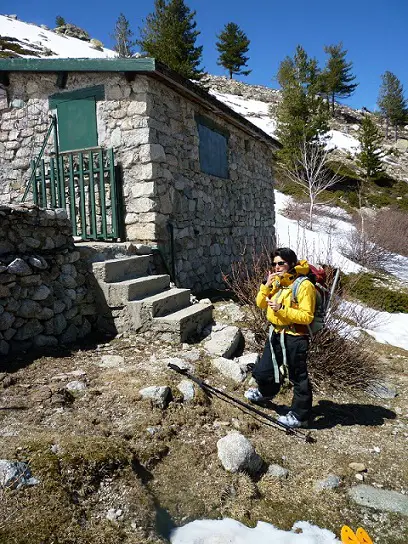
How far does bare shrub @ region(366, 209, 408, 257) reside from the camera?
16609mm

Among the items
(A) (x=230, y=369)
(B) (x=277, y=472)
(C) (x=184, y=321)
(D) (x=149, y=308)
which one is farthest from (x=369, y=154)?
(B) (x=277, y=472)

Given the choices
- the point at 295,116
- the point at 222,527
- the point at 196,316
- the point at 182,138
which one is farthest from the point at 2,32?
the point at 222,527

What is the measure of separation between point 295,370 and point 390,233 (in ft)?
51.9

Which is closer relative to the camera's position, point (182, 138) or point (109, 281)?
point (109, 281)

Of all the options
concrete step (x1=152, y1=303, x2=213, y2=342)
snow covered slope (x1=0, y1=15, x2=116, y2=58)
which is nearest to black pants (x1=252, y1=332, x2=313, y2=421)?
concrete step (x1=152, y1=303, x2=213, y2=342)

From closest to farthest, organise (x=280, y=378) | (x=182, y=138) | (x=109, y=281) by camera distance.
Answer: (x=280, y=378) → (x=109, y=281) → (x=182, y=138)

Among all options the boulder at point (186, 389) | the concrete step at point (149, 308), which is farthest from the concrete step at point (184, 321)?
the boulder at point (186, 389)

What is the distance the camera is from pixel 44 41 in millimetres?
46906

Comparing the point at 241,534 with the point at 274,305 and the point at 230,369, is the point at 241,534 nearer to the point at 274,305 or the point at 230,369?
the point at 274,305

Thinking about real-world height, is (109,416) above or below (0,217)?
below

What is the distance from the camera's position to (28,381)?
12.6 feet

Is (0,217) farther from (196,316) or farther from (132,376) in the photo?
(196,316)

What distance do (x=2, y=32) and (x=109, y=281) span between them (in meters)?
54.8

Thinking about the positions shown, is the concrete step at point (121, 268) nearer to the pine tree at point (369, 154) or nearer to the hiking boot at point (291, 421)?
the hiking boot at point (291, 421)
